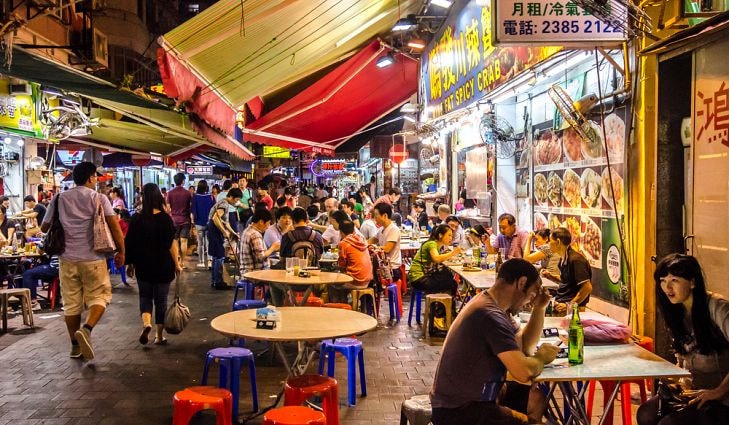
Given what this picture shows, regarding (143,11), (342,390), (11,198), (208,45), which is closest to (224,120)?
(208,45)

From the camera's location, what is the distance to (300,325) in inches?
189

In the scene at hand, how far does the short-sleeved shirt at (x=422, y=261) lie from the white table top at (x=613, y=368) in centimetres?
468

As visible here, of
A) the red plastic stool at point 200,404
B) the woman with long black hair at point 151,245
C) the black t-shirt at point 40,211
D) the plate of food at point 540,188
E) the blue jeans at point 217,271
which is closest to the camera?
the red plastic stool at point 200,404

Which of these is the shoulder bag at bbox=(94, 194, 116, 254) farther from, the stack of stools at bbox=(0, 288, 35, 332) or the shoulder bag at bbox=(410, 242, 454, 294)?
the shoulder bag at bbox=(410, 242, 454, 294)

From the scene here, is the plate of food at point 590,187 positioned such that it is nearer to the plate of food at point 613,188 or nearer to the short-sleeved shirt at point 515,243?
the plate of food at point 613,188

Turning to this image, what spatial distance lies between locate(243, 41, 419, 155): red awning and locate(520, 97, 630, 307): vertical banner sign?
5120 millimetres

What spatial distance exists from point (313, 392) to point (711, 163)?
384 centimetres

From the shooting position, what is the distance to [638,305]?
21.0ft

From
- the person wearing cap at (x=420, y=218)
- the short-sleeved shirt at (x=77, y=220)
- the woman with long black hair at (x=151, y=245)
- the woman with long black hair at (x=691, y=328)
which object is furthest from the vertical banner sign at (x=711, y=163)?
the person wearing cap at (x=420, y=218)

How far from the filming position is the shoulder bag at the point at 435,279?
8.74 m

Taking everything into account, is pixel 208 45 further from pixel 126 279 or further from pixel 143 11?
pixel 143 11

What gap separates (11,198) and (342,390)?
13199 mm

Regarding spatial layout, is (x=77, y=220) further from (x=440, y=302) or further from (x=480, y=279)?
(x=480, y=279)

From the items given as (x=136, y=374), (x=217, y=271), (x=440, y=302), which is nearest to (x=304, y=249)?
(x=440, y=302)
